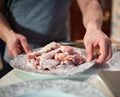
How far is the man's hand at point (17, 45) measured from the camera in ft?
3.04

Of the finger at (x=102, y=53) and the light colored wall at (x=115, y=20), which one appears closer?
the finger at (x=102, y=53)

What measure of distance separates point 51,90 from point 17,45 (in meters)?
0.36

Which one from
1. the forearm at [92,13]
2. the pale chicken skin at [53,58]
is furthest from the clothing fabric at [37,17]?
the pale chicken skin at [53,58]

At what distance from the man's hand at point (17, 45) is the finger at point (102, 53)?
25cm

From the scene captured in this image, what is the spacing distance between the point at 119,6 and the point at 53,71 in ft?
6.41

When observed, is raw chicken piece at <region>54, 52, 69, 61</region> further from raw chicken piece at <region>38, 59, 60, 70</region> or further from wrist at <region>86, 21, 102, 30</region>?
wrist at <region>86, 21, 102, 30</region>

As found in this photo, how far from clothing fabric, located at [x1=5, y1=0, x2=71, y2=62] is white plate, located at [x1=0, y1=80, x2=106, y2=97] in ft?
2.22

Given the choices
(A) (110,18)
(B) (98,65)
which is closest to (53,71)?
(B) (98,65)

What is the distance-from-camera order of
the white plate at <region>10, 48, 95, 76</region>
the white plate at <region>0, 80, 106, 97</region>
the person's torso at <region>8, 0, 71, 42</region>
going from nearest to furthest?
the white plate at <region>0, 80, 106, 97</region> → the white plate at <region>10, 48, 95, 76</region> → the person's torso at <region>8, 0, 71, 42</region>

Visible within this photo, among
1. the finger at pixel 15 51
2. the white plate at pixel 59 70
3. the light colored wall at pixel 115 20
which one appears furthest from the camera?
the light colored wall at pixel 115 20

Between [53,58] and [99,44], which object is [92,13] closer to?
[99,44]

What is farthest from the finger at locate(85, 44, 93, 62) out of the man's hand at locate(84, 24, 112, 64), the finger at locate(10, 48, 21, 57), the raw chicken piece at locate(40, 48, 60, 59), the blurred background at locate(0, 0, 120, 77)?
the blurred background at locate(0, 0, 120, 77)

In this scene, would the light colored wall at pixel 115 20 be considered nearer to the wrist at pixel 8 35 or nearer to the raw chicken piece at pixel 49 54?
the wrist at pixel 8 35

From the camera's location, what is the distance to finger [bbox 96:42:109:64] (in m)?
0.80
